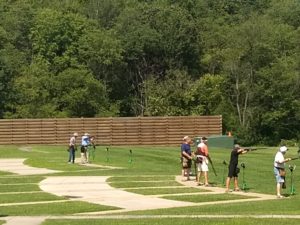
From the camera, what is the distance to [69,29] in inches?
3450

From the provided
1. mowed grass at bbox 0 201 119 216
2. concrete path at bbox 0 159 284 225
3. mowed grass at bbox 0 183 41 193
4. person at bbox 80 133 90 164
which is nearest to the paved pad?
concrete path at bbox 0 159 284 225

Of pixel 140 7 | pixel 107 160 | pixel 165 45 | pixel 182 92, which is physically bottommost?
pixel 107 160

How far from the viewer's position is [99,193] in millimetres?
24562

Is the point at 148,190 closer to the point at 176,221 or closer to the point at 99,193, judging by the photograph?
the point at 99,193

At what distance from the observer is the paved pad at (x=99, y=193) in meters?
21.1

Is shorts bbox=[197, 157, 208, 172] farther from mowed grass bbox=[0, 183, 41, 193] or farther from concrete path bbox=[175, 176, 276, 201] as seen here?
mowed grass bbox=[0, 183, 41, 193]

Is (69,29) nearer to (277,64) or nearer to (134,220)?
(277,64)

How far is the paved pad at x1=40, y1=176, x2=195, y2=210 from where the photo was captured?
21109mm

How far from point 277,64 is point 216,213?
64954mm

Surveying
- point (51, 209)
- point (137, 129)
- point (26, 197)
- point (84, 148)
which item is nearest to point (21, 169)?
point (84, 148)

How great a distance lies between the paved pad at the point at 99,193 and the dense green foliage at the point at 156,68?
1812 inches

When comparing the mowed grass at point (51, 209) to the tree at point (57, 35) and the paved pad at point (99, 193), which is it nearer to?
the paved pad at point (99, 193)

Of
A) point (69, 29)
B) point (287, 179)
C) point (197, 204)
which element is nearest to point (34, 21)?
point (69, 29)

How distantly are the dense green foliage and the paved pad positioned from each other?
46.0 meters
